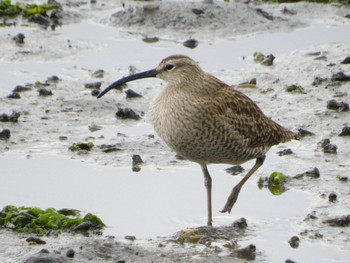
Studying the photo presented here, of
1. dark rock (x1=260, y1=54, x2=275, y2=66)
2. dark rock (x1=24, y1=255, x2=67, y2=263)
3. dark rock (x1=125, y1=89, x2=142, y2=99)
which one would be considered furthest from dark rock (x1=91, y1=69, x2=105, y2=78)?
dark rock (x1=24, y1=255, x2=67, y2=263)

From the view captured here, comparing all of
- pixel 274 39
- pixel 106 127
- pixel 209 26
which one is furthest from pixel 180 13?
pixel 106 127

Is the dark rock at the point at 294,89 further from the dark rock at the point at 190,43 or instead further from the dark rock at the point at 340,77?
the dark rock at the point at 190,43

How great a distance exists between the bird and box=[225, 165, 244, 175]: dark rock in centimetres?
82

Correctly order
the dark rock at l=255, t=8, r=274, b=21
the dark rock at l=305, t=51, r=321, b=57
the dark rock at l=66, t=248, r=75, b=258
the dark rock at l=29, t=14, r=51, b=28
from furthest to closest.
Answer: the dark rock at l=255, t=8, r=274, b=21
the dark rock at l=29, t=14, r=51, b=28
the dark rock at l=305, t=51, r=321, b=57
the dark rock at l=66, t=248, r=75, b=258

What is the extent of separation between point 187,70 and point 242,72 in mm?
5025

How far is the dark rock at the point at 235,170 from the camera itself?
468 inches

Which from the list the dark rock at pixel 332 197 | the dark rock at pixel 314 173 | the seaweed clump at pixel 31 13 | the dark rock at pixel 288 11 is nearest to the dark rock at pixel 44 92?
the seaweed clump at pixel 31 13

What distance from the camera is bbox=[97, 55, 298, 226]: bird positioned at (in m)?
10.1

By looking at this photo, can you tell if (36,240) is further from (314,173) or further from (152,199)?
(314,173)

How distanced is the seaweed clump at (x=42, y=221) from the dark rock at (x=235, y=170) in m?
2.43

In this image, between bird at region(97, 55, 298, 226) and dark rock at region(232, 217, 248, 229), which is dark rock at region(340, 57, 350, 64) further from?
dark rock at region(232, 217, 248, 229)

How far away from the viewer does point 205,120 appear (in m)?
10.2

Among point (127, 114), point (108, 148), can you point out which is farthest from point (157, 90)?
point (108, 148)

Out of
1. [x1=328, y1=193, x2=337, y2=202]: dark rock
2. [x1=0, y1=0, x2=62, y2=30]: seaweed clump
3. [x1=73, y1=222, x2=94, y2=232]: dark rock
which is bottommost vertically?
[x1=73, y1=222, x2=94, y2=232]: dark rock
